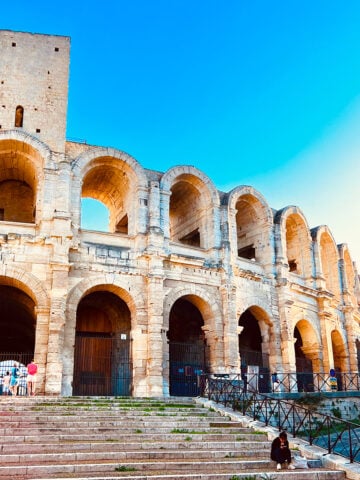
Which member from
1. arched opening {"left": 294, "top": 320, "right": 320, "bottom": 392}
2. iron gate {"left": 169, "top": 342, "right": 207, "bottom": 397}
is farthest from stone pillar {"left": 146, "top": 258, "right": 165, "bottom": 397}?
arched opening {"left": 294, "top": 320, "right": 320, "bottom": 392}

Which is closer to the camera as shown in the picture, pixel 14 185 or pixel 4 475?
pixel 4 475

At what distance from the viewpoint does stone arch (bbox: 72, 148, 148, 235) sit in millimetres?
19625

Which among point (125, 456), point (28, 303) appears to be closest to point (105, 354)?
point (28, 303)

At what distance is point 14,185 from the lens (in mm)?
22438

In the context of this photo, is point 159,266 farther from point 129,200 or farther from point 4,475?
point 4,475

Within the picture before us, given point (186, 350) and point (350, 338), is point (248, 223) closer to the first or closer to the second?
point (186, 350)

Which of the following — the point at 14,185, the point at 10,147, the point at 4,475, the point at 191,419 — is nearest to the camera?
the point at 4,475

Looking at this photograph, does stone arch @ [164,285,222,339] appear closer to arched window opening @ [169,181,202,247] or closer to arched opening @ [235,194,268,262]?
arched window opening @ [169,181,202,247]

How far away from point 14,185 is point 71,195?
468 cm

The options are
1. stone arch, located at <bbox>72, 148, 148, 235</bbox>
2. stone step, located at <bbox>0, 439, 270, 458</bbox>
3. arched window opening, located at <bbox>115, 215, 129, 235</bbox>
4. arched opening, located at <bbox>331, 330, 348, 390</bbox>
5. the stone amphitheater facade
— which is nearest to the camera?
→ stone step, located at <bbox>0, 439, 270, 458</bbox>

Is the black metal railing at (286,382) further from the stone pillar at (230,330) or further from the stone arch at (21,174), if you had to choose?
the stone arch at (21,174)

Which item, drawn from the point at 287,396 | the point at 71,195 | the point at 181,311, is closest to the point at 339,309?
the point at 181,311

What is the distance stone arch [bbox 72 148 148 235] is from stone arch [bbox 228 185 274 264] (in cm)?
413

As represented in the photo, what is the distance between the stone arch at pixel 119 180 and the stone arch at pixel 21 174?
1.28m
